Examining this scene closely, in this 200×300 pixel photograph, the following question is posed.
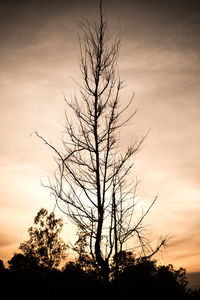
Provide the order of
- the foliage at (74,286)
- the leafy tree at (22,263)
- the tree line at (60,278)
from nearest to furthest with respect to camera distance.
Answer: the tree line at (60,278) < the foliage at (74,286) < the leafy tree at (22,263)

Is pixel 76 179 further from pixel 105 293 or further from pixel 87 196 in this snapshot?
pixel 105 293

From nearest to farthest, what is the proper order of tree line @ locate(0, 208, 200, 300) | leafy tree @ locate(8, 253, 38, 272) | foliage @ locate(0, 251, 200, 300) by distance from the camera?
tree line @ locate(0, 208, 200, 300) → foliage @ locate(0, 251, 200, 300) → leafy tree @ locate(8, 253, 38, 272)

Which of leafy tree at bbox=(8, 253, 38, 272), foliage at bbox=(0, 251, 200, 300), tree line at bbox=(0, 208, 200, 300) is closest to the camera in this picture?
tree line at bbox=(0, 208, 200, 300)

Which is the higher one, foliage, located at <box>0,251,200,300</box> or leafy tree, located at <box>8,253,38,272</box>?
leafy tree, located at <box>8,253,38,272</box>

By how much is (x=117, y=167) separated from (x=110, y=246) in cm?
139

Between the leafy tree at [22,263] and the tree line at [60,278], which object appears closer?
the tree line at [60,278]

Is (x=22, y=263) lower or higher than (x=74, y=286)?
higher

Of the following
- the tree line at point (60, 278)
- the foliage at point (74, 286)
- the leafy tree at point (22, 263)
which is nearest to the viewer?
the tree line at point (60, 278)

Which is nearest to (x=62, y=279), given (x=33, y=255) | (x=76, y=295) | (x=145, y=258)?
(x=76, y=295)

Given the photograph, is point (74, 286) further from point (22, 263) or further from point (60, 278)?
point (22, 263)

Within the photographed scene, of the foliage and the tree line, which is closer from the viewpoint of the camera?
the tree line

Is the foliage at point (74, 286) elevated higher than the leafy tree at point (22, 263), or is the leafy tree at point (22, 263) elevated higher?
the leafy tree at point (22, 263)

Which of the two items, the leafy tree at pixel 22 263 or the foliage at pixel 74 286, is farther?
the leafy tree at pixel 22 263

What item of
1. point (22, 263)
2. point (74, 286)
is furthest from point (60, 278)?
point (22, 263)
